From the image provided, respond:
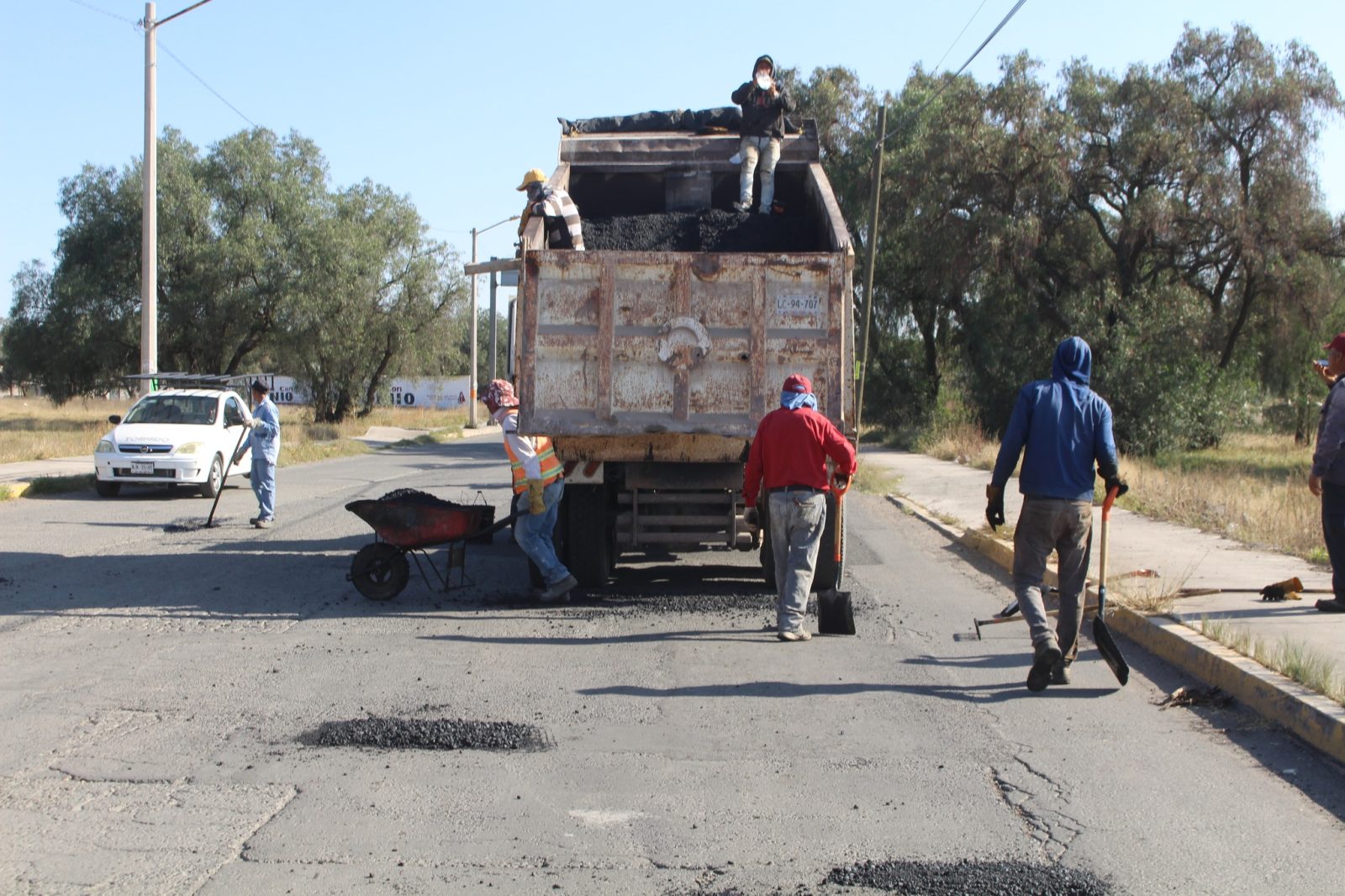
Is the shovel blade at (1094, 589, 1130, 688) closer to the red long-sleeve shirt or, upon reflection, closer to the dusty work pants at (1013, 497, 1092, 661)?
the dusty work pants at (1013, 497, 1092, 661)

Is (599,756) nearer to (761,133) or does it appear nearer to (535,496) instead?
(535,496)

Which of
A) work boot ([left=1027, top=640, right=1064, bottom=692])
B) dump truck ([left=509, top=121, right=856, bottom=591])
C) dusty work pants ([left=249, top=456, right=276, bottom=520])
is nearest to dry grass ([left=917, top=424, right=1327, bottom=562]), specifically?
dump truck ([left=509, top=121, right=856, bottom=591])

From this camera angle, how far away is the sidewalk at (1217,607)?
6.07m

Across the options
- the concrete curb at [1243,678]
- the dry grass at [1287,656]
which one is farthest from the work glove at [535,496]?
the dry grass at [1287,656]

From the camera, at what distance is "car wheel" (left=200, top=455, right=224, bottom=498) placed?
17.1 meters

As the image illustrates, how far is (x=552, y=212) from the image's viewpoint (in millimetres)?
9852

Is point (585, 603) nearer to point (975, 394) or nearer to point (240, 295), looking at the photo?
point (975, 394)

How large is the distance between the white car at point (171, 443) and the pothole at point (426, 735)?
11175 mm

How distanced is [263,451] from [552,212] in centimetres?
596

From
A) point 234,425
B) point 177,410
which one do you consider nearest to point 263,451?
point 234,425

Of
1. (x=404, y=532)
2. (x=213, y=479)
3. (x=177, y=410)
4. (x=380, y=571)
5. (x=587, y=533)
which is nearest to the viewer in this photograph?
(x=404, y=532)

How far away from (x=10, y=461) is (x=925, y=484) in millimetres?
16125

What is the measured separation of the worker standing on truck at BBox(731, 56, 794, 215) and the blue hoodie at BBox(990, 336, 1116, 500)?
4.97 m

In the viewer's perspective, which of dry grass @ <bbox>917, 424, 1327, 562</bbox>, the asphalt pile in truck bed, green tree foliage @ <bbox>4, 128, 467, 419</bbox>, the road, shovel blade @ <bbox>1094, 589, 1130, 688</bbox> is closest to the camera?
the road
